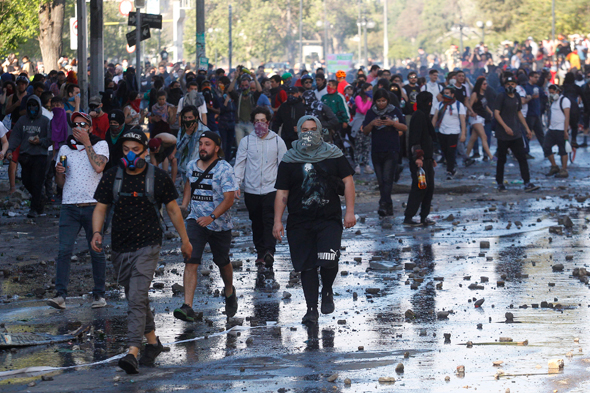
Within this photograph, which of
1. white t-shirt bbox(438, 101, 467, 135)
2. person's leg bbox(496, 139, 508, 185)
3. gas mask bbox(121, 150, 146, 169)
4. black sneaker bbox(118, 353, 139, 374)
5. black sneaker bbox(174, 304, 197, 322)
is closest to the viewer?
black sneaker bbox(118, 353, 139, 374)

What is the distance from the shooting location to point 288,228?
822 centimetres

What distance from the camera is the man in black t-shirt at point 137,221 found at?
6836 mm

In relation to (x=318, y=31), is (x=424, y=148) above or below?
below

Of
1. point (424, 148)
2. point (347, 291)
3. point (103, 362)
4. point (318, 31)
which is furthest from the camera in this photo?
point (318, 31)

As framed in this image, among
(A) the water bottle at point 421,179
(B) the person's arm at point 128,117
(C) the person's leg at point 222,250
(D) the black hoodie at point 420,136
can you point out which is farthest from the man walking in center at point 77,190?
(B) the person's arm at point 128,117

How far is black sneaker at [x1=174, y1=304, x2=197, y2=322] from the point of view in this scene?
7879 millimetres

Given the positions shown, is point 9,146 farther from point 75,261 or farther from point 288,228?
point 288,228

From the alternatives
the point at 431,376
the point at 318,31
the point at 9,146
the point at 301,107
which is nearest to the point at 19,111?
the point at 9,146

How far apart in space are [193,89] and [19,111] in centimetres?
339

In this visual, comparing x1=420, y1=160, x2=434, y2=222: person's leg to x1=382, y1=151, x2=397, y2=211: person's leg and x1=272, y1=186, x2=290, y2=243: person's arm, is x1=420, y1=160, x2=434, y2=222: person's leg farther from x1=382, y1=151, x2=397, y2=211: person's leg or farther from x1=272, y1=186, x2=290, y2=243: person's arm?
x1=272, y1=186, x2=290, y2=243: person's arm

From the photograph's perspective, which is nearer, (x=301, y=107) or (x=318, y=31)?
(x=301, y=107)

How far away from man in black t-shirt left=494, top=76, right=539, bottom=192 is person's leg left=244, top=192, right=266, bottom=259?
7.37 m

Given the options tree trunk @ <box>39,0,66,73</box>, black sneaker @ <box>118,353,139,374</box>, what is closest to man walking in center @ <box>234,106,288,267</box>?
black sneaker @ <box>118,353,139,374</box>

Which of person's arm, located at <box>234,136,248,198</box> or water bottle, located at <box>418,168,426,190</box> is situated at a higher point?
person's arm, located at <box>234,136,248,198</box>
